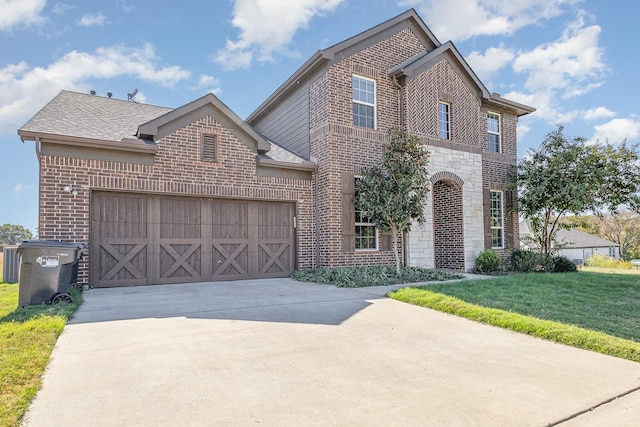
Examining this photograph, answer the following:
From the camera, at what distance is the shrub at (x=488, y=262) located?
1241cm

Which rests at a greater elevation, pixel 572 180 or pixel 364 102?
pixel 364 102

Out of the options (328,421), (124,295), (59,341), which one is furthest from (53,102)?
(328,421)

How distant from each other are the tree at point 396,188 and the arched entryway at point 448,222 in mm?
2069

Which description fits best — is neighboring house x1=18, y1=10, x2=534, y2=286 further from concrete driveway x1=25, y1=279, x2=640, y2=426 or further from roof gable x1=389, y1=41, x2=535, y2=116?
concrete driveway x1=25, y1=279, x2=640, y2=426

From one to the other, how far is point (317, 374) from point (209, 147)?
775 centimetres

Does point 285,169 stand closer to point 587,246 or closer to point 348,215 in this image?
point 348,215

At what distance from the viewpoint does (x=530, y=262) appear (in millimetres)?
13352

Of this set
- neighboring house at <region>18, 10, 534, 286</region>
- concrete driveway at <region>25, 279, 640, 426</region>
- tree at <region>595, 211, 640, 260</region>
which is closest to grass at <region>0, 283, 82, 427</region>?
concrete driveway at <region>25, 279, 640, 426</region>

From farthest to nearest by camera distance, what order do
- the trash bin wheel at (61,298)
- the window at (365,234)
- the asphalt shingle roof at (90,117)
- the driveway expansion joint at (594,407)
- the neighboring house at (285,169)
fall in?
the window at (365,234) → the neighboring house at (285,169) → the asphalt shingle roof at (90,117) → the trash bin wheel at (61,298) → the driveway expansion joint at (594,407)

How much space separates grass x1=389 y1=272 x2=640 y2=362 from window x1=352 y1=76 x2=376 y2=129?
5.58m

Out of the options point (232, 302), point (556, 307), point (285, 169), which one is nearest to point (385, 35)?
point (285, 169)

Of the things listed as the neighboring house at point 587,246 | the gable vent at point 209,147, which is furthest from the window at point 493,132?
the neighboring house at point 587,246

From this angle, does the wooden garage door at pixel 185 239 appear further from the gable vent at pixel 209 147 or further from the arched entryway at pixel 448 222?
the arched entryway at pixel 448 222

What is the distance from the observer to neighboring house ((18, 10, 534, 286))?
8.53 meters
